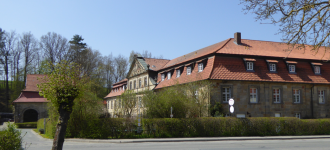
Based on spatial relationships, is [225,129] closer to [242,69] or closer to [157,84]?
[242,69]

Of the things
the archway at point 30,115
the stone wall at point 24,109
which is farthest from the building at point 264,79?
the archway at point 30,115

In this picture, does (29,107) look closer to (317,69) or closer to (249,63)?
(249,63)

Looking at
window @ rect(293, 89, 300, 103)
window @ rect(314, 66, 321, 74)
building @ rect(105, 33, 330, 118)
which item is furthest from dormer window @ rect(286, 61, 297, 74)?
window @ rect(314, 66, 321, 74)

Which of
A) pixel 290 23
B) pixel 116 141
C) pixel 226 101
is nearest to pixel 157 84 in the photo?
pixel 226 101

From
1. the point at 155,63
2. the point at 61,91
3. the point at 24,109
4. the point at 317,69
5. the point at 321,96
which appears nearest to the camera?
the point at 61,91

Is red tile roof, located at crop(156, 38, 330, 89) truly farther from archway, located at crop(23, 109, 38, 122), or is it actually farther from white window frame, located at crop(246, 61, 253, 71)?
archway, located at crop(23, 109, 38, 122)

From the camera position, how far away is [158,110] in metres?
24.0

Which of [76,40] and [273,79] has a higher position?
[76,40]

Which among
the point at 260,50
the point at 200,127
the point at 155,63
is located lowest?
the point at 200,127

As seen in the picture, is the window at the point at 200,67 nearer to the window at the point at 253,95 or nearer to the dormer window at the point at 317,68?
the window at the point at 253,95

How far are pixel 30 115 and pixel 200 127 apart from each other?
1493 inches

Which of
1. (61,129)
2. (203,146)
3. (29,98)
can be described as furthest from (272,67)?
(29,98)

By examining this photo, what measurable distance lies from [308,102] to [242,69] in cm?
862

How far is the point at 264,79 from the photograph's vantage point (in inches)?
1201
